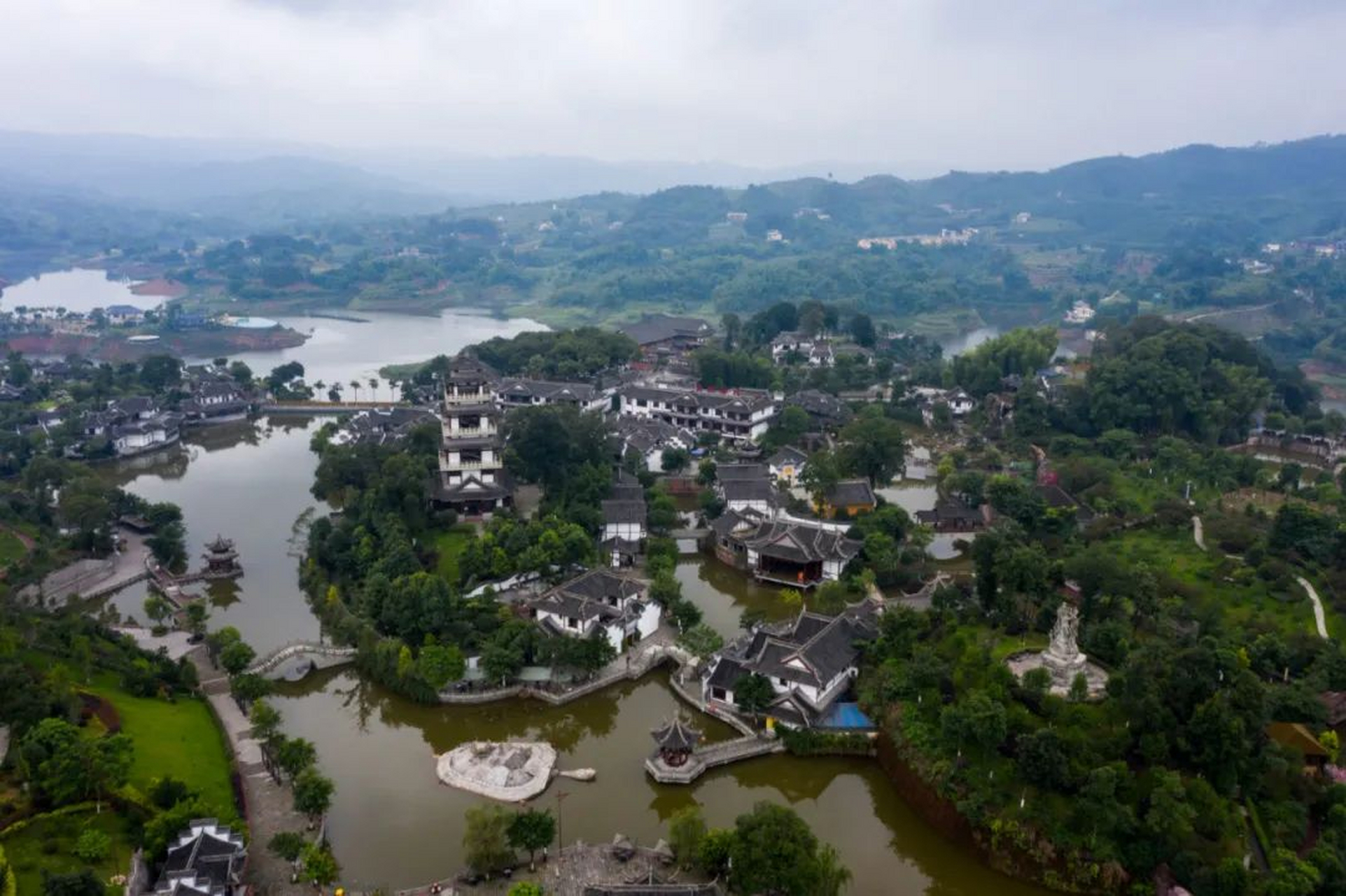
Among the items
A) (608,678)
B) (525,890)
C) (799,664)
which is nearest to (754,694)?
(799,664)

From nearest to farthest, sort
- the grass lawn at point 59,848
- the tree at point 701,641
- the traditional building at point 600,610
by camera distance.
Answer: the grass lawn at point 59,848, the tree at point 701,641, the traditional building at point 600,610

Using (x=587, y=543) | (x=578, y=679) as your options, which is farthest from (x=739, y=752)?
(x=587, y=543)

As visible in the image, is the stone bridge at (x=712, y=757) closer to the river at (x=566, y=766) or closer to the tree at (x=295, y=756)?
the river at (x=566, y=766)

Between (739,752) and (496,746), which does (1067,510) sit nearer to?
(739,752)

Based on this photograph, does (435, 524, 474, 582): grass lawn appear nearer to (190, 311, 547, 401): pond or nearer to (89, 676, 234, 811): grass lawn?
(89, 676, 234, 811): grass lawn

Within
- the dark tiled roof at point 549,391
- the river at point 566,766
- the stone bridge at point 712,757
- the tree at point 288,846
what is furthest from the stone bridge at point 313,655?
the dark tiled roof at point 549,391

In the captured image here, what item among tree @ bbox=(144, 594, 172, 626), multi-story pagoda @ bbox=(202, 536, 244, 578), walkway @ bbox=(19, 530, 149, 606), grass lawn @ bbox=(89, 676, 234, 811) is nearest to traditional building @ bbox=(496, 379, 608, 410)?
multi-story pagoda @ bbox=(202, 536, 244, 578)
